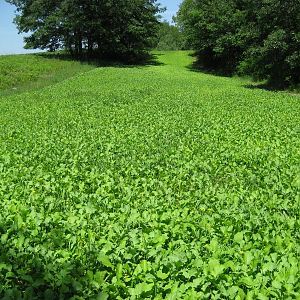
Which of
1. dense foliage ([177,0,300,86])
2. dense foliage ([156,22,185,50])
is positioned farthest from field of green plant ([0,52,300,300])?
dense foliage ([156,22,185,50])

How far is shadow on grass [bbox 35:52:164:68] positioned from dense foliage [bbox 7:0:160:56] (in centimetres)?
107

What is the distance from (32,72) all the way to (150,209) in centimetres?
3685

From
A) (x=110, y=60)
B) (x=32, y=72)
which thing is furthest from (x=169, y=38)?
(x=32, y=72)

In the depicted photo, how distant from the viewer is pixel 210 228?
6.21 m

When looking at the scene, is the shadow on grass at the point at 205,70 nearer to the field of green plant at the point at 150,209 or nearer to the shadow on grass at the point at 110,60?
the shadow on grass at the point at 110,60

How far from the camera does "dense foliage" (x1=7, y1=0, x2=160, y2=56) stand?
53094mm

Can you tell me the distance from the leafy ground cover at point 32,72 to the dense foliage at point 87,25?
5.04m

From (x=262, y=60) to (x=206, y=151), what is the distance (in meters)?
22.1

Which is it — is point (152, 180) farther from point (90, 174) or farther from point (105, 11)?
point (105, 11)

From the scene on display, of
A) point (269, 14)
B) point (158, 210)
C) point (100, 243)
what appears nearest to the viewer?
point (100, 243)

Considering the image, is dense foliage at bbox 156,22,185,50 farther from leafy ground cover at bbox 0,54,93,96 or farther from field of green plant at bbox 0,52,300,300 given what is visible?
field of green plant at bbox 0,52,300,300

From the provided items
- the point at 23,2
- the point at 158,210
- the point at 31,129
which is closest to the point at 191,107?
the point at 31,129

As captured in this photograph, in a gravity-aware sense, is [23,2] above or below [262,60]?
above

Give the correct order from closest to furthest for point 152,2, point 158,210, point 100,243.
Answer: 1. point 100,243
2. point 158,210
3. point 152,2
